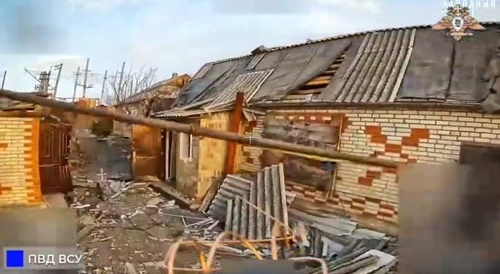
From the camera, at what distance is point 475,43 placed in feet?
12.2

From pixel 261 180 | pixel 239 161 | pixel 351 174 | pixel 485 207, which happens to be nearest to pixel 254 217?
pixel 261 180

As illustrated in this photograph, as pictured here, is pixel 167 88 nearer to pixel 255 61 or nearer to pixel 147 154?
pixel 147 154

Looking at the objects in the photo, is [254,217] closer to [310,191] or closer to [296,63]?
[310,191]

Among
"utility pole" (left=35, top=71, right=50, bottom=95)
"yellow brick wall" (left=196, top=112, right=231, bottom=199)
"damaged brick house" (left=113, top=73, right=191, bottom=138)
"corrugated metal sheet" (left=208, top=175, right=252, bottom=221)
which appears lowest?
"corrugated metal sheet" (left=208, top=175, right=252, bottom=221)

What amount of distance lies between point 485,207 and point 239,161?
376cm

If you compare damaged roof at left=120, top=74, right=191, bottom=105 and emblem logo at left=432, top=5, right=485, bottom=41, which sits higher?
emblem logo at left=432, top=5, right=485, bottom=41

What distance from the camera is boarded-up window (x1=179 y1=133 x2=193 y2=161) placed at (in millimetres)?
5057

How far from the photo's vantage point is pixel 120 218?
161 inches

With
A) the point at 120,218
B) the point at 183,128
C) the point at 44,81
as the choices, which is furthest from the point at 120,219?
the point at 183,128

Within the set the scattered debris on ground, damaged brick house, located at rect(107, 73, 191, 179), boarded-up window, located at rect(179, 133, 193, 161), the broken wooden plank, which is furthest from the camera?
damaged brick house, located at rect(107, 73, 191, 179)

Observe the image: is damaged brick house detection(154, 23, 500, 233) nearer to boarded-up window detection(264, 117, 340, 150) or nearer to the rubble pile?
boarded-up window detection(264, 117, 340, 150)

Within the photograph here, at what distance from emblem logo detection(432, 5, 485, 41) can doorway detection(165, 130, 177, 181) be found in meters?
3.32

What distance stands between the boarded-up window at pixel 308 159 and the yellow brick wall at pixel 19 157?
1782 mm

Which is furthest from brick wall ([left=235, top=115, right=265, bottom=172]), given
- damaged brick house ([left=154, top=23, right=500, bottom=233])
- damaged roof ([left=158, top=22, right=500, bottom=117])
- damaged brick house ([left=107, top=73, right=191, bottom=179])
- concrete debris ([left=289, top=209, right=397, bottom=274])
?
damaged brick house ([left=107, top=73, right=191, bottom=179])
